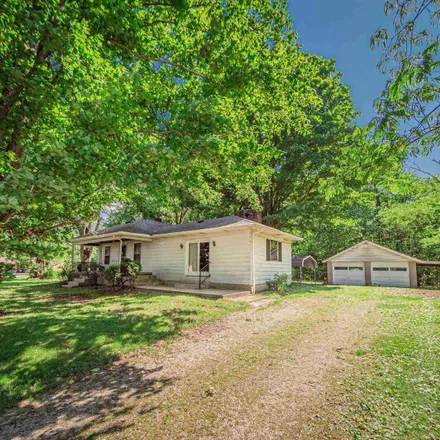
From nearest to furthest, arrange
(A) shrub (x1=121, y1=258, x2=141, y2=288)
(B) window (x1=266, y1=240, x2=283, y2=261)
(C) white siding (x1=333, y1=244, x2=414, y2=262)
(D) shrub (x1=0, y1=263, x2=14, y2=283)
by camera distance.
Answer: (D) shrub (x1=0, y1=263, x2=14, y2=283) < (A) shrub (x1=121, y1=258, x2=141, y2=288) < (B) window (x1=266, y1=240, x2=283, y2=261) < (C) white siding (x1=333, y1=244, x2=414, y2=262)

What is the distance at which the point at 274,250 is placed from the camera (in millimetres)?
14031

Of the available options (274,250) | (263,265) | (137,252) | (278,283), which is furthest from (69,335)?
(137,252)

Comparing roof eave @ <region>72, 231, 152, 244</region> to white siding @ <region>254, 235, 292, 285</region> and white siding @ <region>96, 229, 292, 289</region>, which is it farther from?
white siding @ <region>254, 235, 292, 285</region>

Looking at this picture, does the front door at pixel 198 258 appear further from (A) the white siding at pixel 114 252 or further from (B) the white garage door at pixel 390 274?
(B) the white garage door at pixel 390 274

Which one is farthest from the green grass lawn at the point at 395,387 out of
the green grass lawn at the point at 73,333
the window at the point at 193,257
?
the window at the point at 193,257

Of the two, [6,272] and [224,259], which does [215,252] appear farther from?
[6,272]

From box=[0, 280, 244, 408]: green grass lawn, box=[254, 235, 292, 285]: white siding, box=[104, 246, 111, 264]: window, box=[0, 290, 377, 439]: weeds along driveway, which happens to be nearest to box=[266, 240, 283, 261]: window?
box=[254, 235, 292, 285]: white siding

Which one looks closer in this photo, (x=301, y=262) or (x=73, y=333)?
(x=73, y=333)

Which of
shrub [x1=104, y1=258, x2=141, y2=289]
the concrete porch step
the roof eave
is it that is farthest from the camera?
the roof eave

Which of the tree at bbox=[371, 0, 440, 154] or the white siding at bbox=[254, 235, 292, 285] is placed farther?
the white siding at bbox=[254, 235, 292, 285]

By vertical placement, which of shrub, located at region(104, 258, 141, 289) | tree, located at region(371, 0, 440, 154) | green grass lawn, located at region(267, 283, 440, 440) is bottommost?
green grass lawn, located at region(267, 283, 440, 440)

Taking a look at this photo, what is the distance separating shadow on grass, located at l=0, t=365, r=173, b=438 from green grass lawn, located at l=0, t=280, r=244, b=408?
370mm

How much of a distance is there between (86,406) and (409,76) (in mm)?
5395

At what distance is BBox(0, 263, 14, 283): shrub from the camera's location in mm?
2672
